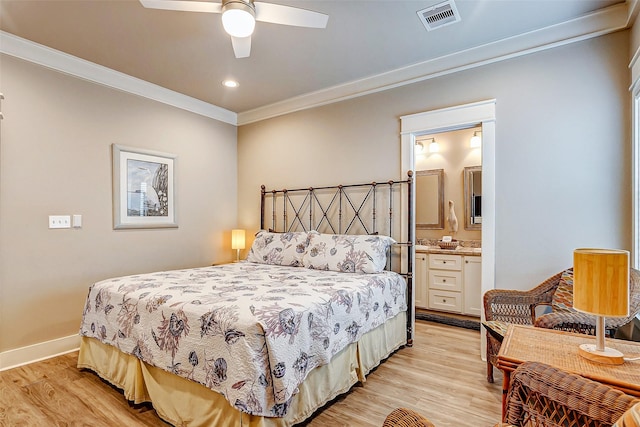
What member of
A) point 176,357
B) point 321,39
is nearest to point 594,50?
point 321,39

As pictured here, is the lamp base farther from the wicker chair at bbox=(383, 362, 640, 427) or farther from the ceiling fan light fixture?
the ceiling fan light fixture

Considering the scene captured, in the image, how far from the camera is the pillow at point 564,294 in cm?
227

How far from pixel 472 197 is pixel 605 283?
356 cm

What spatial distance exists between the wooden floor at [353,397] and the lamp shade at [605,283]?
1166mm

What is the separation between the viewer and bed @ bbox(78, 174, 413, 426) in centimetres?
164

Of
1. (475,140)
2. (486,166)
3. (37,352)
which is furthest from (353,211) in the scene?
(37,352)

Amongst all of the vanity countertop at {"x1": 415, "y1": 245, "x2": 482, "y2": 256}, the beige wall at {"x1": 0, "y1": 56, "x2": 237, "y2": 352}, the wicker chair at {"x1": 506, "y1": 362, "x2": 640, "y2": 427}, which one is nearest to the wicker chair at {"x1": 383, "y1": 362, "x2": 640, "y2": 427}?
the wicker chair at {"x1": 506, "y1": 362, "x2": 640, "y2": 427}

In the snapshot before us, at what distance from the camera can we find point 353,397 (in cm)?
228

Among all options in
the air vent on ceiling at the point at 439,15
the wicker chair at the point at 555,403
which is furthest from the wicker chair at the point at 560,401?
the air vent on ceiling at the point at 439,15

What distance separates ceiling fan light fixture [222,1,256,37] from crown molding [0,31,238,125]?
208 cm

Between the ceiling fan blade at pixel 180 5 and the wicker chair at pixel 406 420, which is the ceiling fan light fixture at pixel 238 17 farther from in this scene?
the wicker chair at pixel 406 420

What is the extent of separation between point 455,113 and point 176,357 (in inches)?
119

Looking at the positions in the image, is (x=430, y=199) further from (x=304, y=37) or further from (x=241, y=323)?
(x=241, y=323)

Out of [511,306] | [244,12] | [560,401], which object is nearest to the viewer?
[560,401]
